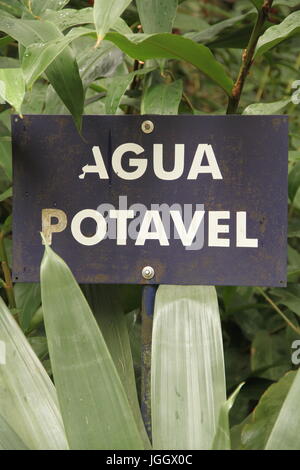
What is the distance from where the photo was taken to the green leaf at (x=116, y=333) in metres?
0.76

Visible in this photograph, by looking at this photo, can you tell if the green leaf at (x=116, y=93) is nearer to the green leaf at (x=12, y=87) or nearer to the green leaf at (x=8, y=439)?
the green leaf at (x=12, y=87)

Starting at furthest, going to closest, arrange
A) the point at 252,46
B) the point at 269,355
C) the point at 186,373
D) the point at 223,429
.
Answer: the point at 269,355 < the point at 252,46 < the point at 186,373 < the point at 223,429

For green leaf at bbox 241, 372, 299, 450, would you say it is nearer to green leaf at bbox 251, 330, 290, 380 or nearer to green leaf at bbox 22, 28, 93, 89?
green leaf at bbox 251, 330, 290, 380

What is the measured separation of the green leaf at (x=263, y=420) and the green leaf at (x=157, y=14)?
42 cm

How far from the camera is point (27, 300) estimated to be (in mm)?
914

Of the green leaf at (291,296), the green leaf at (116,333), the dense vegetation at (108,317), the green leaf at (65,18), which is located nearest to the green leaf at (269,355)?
the green leaf at (291,296)

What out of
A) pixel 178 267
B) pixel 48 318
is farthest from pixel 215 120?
pixel 48 318

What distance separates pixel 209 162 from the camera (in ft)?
2.28

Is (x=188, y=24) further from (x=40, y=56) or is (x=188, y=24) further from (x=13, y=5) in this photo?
(x=40, y=56)

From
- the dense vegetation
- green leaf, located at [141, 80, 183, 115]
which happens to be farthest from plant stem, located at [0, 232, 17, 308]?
green leaf, located at [141, 80, 183, 115]

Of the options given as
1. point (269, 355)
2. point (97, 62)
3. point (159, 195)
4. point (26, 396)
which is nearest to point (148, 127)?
point (159, 195)

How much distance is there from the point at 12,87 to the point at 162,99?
0.75 ft

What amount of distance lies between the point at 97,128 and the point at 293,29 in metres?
0.22

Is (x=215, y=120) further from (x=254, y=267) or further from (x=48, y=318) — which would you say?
(x=48, y=318)
